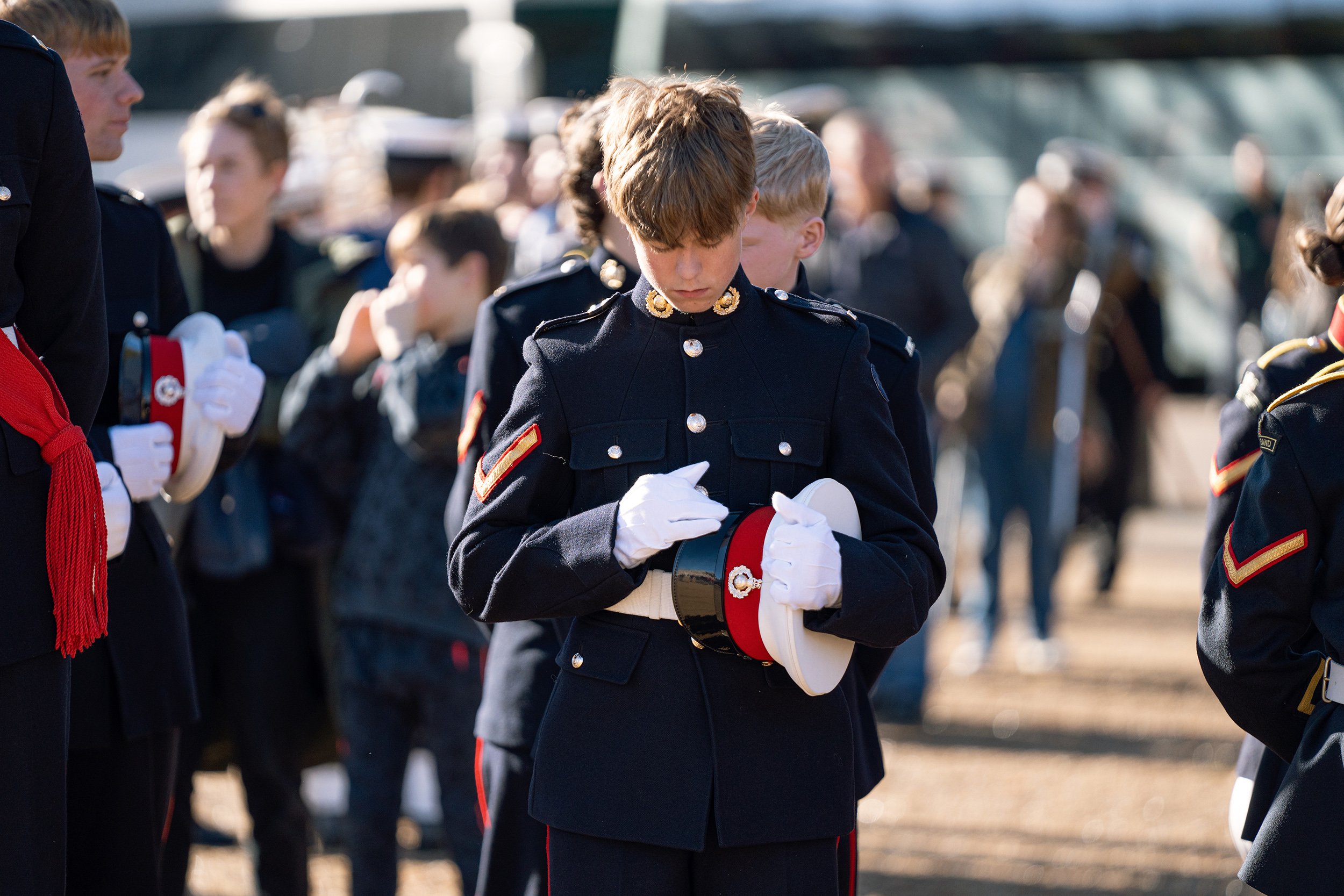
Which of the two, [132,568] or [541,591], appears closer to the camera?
[541,591]

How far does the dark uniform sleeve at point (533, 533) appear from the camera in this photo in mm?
2105

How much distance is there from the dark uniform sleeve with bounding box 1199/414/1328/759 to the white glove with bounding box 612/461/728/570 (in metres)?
0.84

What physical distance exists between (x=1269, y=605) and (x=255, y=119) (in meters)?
2.64

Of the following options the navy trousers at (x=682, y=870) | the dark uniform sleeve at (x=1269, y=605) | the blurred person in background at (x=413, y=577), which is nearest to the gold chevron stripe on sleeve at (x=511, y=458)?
the navy trousers at (x=682, y=870)

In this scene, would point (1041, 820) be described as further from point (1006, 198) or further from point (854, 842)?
point (1006, 198)

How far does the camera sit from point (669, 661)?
216 cm

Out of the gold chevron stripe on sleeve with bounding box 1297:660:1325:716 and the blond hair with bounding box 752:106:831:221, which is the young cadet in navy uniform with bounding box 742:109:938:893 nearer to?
the blond hair with bounding box 752:106:831:221

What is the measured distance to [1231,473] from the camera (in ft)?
8.54

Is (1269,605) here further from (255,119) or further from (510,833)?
(255,119)

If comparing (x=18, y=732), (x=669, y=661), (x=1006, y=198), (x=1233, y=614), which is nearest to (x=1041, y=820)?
(x=1233, y=614)

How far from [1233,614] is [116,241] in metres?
2.05

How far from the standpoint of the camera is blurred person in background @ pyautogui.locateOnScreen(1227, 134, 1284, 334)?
10531 mm

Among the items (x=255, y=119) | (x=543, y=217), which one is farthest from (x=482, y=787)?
(x=543, y=217)

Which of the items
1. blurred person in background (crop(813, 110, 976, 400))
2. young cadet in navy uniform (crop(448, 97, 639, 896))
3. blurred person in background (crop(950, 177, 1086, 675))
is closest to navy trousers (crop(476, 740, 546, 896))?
young cadet in navy uniform (crop(448, 97, 639, 896))
